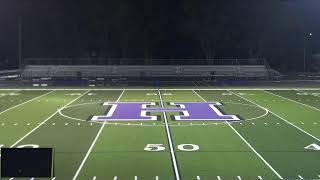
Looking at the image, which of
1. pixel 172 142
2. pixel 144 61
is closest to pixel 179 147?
pixel 172 142

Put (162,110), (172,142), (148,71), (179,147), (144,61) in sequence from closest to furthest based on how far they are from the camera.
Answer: (179,147)
(172,142)
(162,110)
(148,71)
(144,61)

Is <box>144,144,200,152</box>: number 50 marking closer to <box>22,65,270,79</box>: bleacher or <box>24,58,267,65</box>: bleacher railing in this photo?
<box>22,65,270,79</box>: bleacher

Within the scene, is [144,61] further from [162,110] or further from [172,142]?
[172,142]

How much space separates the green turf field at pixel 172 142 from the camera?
10.3m

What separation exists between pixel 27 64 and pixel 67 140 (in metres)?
38.5

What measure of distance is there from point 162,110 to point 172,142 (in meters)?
7.34

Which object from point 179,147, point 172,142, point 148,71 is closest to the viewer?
point 179,147

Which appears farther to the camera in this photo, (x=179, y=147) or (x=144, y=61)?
(x=144, y=61)

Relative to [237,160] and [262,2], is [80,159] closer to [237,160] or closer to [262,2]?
[237,160]

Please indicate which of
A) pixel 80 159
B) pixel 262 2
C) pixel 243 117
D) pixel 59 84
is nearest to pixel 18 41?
pixel 59 84

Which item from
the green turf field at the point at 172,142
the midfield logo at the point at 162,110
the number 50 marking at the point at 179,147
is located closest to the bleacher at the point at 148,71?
the midfield logo at the point at 162,110

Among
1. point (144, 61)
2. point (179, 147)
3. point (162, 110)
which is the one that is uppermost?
point (144, 61)

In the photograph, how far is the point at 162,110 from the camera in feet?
69.1

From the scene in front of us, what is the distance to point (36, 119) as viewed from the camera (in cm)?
1844
